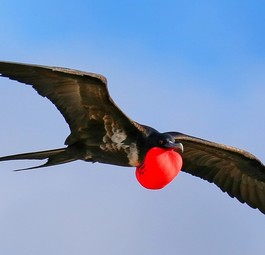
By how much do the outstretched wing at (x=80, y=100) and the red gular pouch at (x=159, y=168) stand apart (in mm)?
386

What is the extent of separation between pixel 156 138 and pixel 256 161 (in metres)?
1.97

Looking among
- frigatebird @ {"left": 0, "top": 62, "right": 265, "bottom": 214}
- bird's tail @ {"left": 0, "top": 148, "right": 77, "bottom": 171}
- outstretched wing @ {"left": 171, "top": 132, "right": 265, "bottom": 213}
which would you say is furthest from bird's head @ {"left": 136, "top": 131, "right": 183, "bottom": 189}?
outstretched wing @ {"left": 171, "top": 132, "right": 265, "bottom": 213}

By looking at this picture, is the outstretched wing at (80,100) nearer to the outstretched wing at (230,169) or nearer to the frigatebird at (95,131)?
the frigatebird at (95,131)

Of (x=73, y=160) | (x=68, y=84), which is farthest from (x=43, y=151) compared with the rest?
(x=68, y=84)

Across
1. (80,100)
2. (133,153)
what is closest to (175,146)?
(133,153)

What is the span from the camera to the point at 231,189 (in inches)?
589

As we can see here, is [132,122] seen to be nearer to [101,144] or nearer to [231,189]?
[101,144]

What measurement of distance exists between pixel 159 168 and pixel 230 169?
2.22m

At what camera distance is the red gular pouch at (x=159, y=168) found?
12750 mm

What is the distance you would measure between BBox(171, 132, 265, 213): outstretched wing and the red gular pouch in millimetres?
1259

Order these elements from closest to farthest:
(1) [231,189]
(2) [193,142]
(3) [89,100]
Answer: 1. (3) [89,100]
2. (2) [193,142]
3. (1) [231,189]

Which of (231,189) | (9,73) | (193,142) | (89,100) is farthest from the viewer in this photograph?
(231,189)

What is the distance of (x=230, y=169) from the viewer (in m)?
14.8

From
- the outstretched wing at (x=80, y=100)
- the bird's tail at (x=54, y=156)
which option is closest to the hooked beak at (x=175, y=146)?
the outstretched wing at (x=80, y=100)
